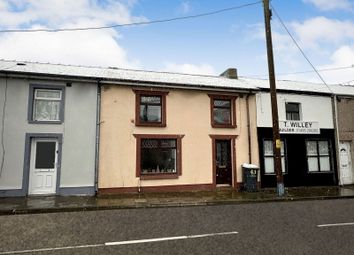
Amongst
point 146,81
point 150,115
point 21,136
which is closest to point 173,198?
point 150,115

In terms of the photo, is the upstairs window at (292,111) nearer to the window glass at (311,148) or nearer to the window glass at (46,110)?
the window glass at (311,148)

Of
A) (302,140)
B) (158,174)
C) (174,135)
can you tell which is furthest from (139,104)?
(302,140)

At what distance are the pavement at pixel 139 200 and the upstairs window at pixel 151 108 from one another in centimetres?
354

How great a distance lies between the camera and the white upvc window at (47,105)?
43.4 ft

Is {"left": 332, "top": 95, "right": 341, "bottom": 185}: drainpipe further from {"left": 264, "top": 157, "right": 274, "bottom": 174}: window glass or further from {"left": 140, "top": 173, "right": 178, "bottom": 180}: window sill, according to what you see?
{"left": 140, "top": 173, "right": 178, "bottom": 180}: window sill

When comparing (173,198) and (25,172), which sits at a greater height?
(25,172)

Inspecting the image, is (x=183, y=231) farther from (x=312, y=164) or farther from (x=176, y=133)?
(x=312, y=164)

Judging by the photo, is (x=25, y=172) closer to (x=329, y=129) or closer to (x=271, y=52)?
(x=271, y=52)

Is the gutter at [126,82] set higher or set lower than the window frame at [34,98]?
higher

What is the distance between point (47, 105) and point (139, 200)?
6072 mm

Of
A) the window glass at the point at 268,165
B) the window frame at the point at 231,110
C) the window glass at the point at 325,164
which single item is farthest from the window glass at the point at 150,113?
the window glass at the point at 325,164

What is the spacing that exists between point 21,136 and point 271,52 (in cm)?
1170

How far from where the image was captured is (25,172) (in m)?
12.6

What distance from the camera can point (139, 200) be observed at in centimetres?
1163
